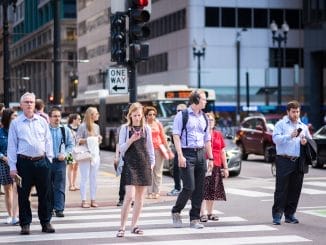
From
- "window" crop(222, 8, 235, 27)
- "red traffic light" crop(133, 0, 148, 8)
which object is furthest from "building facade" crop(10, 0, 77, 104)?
"window" crop(222, 8, 235, 27)

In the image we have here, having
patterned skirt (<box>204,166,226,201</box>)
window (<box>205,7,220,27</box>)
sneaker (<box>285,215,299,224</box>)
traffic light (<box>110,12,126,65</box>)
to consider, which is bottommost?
sneaker (<box>285,215,299,224</box>)

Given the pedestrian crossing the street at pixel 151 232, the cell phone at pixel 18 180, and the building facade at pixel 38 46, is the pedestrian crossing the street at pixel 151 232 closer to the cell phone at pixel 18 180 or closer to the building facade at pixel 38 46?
the cell phone at pixel 18 180

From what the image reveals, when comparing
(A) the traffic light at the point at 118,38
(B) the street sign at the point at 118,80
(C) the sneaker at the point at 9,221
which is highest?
(A) the traffic light at the point at 118,38

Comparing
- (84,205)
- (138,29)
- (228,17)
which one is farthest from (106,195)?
(228,17)

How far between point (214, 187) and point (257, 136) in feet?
59.0

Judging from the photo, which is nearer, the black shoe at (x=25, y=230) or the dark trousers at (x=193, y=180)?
the black shoe at (x=25, y=230)

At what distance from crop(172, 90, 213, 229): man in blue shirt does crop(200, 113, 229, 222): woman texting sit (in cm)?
88

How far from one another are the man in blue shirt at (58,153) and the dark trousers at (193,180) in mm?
2491

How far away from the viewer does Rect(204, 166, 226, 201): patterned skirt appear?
13.1 meters

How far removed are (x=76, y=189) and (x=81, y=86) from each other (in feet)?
272

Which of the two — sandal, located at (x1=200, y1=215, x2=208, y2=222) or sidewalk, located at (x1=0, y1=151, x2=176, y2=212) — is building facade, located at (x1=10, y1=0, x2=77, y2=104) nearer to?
sidewalk, located at (x1=0, y1=151, x2=176, y2=212)

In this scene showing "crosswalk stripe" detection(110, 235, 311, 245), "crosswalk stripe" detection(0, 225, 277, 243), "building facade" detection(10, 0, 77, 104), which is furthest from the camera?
"building facade" detection(10, 0, 77, 104)

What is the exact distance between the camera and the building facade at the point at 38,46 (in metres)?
31.9

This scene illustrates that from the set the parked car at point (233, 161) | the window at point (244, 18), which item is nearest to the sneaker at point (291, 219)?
the parked car at point (233, 161)
